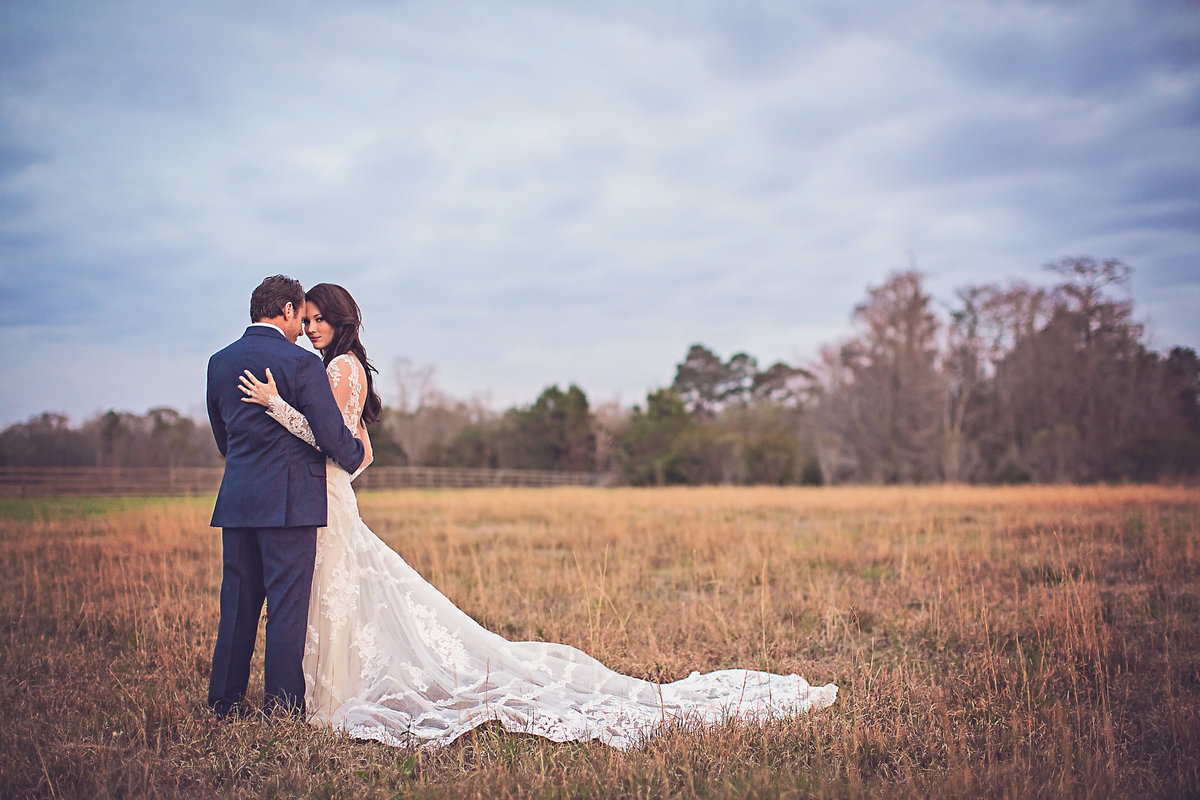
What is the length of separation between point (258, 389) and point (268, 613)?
120cm

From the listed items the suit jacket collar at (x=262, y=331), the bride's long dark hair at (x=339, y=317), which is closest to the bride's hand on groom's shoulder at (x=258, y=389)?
the suit jacket collar at (x=262, y=331)

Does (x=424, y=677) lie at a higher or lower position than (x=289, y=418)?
lower

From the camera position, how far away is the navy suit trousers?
3.68 m

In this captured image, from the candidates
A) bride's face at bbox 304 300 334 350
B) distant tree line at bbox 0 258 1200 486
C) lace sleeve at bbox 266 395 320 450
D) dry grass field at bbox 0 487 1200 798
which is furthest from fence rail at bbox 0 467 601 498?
lace sleeve at bbox 266 395 320 450

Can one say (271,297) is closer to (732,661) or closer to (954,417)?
(732,661)

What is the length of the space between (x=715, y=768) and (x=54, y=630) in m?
6.02

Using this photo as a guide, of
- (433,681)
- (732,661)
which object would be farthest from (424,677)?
(732,661)

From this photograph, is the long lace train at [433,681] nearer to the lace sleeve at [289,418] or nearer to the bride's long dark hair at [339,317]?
the lace sleeve at [289,418]

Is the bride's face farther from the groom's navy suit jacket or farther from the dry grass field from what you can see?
the dry grass field

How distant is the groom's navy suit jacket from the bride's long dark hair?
1.19 feet

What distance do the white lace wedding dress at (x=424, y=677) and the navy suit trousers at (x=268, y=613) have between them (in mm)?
155

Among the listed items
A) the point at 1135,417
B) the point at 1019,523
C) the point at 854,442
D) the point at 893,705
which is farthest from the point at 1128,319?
the point at 893,705

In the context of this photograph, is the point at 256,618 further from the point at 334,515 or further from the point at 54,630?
the point at 54,630

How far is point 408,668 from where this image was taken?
13.0 feet
